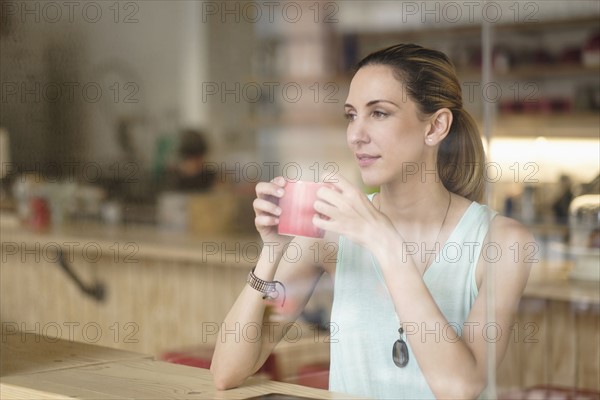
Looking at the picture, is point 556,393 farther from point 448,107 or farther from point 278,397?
point 448,107

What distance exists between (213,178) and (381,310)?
46.7 inches

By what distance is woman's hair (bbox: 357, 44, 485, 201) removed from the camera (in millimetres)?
1282

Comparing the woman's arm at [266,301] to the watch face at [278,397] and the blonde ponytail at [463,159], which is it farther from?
the blonde ponytail at [463,159]

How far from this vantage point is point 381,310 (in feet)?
4.45

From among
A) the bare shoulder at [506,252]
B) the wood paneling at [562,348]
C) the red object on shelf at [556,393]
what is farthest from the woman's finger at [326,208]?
the red object on shelf at [556,393]

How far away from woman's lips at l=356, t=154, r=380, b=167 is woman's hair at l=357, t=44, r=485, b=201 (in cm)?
11

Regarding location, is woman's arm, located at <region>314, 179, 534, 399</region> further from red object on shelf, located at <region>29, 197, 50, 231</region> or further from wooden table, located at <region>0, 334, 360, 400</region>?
red object on shelf, located at <region>29, 197, 50, 231</region>

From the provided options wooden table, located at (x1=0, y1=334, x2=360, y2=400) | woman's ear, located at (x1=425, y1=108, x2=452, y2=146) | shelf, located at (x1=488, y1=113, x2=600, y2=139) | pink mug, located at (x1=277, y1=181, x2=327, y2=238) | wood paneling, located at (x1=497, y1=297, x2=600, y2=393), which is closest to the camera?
woman's ear, located at (x1=425, y1=108, x2=452, y2=146)

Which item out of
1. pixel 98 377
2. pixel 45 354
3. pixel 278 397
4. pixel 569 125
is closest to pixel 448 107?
pixel 278 397

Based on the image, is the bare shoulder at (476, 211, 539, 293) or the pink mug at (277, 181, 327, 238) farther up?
the pink mug at (277, 181, 327, 238)

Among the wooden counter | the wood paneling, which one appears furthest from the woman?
the wood paneling

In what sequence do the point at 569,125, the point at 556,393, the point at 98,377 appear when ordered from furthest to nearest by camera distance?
the point at 569,125, the point at 556,393, the point at 98,377

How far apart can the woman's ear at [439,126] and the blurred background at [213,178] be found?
5 centimetres

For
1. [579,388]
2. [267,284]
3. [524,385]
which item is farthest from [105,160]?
[579,388]
